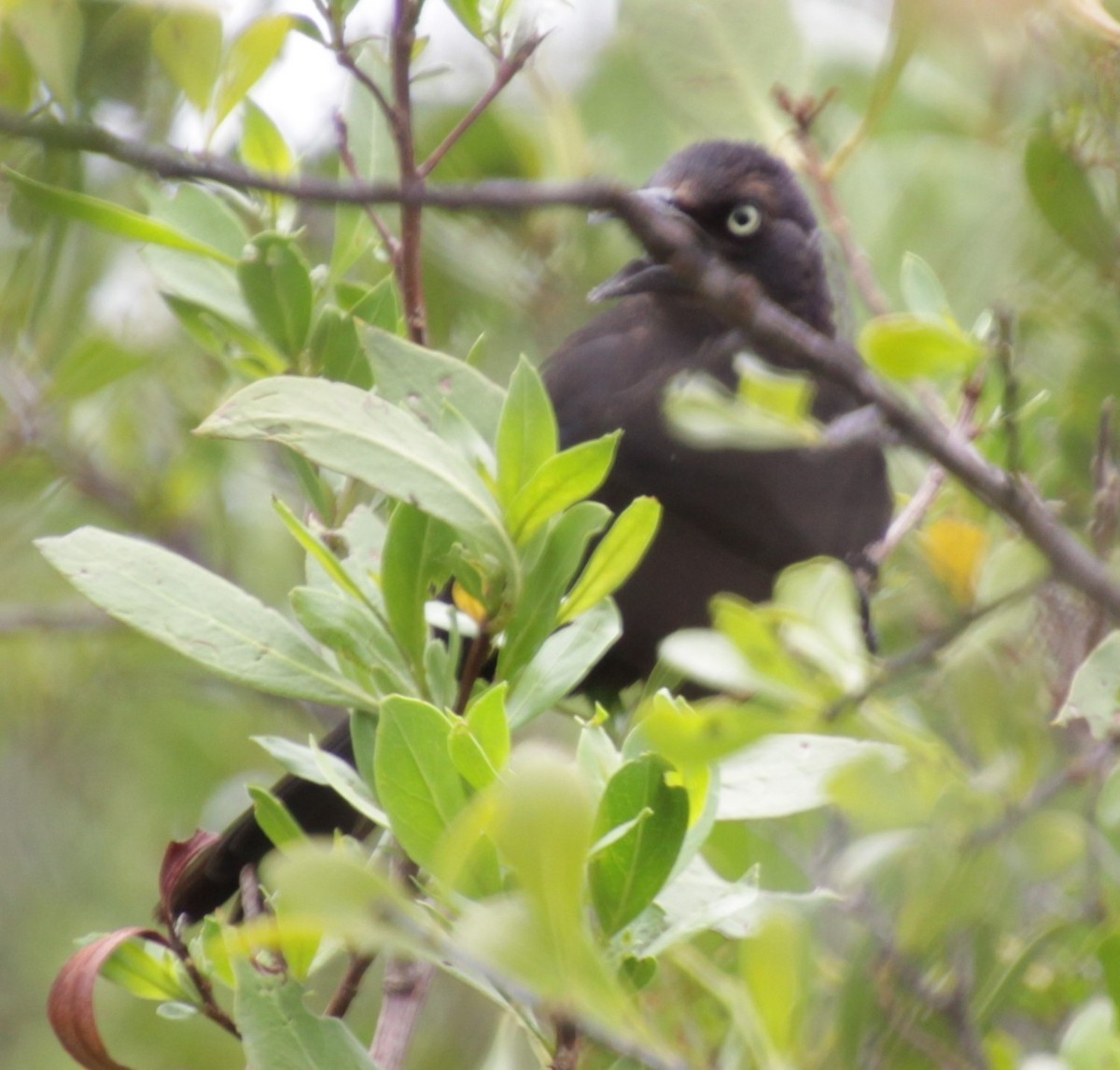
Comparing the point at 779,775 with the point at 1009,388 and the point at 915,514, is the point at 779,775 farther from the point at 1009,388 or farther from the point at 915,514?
the point at 915,514

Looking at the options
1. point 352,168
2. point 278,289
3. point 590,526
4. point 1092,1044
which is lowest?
point 1092,1044

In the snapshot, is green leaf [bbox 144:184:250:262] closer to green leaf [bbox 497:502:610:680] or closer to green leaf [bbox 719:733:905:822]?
green leaf [bbox 497:502:610:680]

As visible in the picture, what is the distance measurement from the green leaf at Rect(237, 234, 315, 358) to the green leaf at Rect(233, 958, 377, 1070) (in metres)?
0.75

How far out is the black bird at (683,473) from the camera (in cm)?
266

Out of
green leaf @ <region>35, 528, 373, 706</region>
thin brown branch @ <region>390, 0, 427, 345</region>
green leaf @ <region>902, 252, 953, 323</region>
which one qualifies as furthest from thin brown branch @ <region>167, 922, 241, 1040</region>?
green leaf @ <region>902, 252, 953, 323</region>

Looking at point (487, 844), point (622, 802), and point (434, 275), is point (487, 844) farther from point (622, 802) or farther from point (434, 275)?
point (434, 275)

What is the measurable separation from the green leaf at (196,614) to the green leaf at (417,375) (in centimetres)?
26

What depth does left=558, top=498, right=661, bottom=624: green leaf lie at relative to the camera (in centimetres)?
148

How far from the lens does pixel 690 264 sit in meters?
1.00

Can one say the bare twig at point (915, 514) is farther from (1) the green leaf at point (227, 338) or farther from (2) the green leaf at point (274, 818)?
(2) the green leaf at point (274, 818)

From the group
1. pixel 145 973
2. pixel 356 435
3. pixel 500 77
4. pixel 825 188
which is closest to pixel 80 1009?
pixel 145 973

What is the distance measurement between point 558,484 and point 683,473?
1.24 m

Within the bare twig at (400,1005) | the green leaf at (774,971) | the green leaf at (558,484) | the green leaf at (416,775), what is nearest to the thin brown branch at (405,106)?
the green leaf at (558,484)

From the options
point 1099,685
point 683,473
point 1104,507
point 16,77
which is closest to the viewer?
point 1099,685
